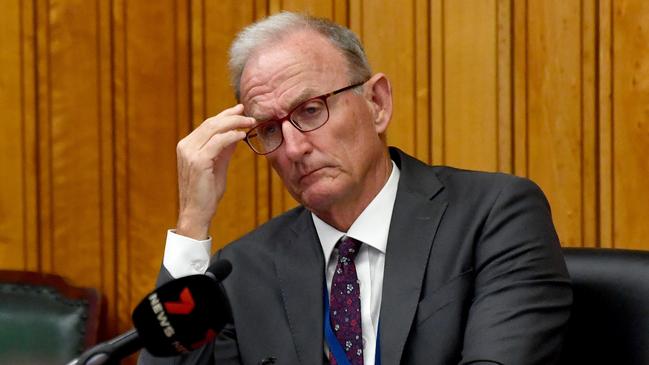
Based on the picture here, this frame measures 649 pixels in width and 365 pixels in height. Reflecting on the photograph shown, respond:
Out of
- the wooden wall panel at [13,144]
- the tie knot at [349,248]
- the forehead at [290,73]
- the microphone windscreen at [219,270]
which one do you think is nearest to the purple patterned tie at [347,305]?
the tie knot at [349,248]

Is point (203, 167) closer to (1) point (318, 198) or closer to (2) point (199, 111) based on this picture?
(1) point (318, 198)

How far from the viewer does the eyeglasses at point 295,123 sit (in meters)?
2.15

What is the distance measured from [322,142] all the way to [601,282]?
2.04 feet

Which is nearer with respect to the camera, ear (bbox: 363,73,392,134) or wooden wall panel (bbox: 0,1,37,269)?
ear (bbox: 363,73,392,134)

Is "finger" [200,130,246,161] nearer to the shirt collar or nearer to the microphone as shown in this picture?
the shirt collar

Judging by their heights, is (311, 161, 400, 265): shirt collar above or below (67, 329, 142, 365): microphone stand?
Result: below

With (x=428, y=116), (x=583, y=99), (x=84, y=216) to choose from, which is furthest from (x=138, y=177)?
(x=583, y=99)

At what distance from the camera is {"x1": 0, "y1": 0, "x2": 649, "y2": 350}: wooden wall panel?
9.54 ft

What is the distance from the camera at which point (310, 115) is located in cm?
215

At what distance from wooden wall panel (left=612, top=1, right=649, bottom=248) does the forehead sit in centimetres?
99

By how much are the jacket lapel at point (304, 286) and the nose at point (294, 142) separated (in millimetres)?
213

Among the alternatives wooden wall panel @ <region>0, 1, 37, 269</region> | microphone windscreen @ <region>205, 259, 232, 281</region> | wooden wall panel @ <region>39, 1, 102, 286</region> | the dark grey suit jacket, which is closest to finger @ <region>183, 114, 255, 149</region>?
the dark grey suit jacket

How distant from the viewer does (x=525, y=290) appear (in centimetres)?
195

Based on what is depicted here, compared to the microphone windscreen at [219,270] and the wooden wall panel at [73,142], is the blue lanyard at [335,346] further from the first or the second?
the wooden wall panel at [73,142]
